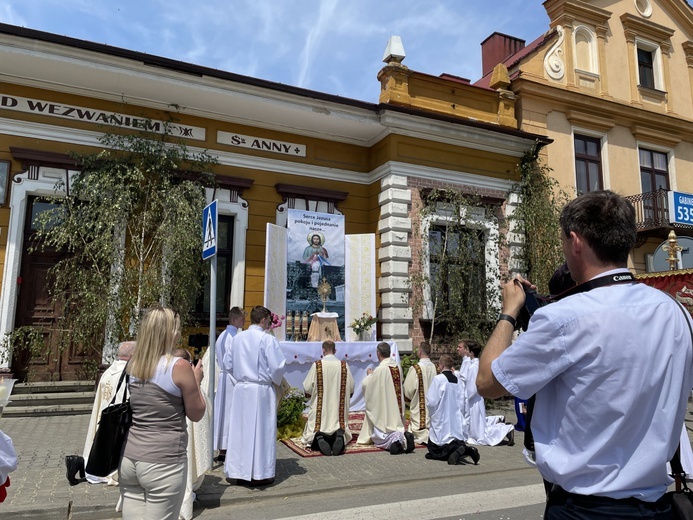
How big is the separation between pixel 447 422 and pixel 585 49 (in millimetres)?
13845

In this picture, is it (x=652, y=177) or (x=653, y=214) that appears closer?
(x=653, y=214)

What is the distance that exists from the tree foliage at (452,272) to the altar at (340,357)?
5.42ft

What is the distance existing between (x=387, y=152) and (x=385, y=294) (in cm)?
326

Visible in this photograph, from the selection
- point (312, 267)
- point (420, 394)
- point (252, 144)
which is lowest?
point (420, 394)

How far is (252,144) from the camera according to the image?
1216cm

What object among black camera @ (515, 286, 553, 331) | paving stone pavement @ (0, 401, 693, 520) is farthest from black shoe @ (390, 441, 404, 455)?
black camera @ (515, 286, 553, 331)

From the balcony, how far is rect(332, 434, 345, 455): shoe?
11.8 meters

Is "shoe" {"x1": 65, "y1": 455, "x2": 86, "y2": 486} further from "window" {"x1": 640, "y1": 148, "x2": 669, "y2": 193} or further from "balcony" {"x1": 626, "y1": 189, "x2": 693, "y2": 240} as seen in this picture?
"window" {"x1": 640, "y1": 148, "x2": 669, "y2": 193}

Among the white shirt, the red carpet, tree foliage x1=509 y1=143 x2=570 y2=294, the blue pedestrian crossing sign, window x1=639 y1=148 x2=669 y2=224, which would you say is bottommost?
the red carpet

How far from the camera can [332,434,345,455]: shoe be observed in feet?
25.6

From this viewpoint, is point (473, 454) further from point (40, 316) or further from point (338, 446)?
point (40, 316)

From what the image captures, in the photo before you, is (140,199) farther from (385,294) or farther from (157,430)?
A: (157,430)

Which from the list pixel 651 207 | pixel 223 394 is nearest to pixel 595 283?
pixel 223 394

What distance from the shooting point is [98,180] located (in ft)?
32.2
